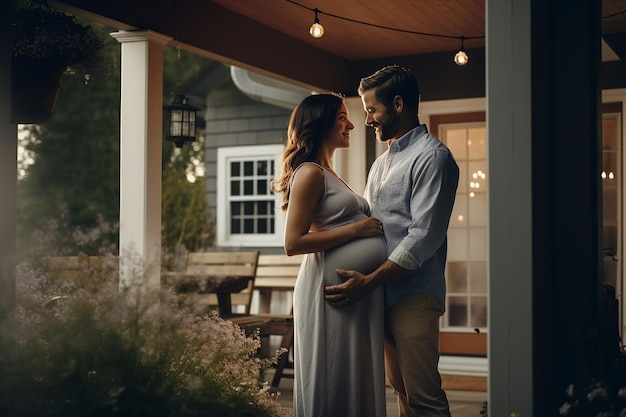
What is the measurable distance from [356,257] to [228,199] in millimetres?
7574

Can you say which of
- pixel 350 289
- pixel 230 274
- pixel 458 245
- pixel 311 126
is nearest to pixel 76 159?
pixel 230 274

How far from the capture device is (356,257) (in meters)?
3.38

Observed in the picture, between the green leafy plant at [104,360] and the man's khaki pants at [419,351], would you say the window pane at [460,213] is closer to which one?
the man's khaki pants at [419,351]

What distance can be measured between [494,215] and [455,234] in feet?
19.1

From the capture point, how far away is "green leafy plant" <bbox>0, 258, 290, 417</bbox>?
2816mm

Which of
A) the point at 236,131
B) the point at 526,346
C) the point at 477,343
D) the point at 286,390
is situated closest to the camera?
the point at 526,346

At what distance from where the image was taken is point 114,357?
2.85 m

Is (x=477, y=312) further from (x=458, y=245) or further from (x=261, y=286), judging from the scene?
(x=261, y=286)

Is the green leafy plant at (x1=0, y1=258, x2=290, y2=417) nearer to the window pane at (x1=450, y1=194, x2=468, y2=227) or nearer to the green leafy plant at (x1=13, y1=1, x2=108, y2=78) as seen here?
the green leafy plant at (x1=13, y1=1, x2=108, y2=78)

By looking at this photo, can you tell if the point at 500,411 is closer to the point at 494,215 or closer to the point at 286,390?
the point at 494,215

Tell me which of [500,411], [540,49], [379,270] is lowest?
[500,411]

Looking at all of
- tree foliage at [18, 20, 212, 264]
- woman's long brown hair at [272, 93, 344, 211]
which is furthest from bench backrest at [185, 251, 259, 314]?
tree foliage at [18, 20, 212, 264]

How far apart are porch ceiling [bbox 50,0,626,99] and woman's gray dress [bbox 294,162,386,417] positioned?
8.26 feet

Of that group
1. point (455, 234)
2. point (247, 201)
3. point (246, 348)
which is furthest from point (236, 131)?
point (246, 348)
